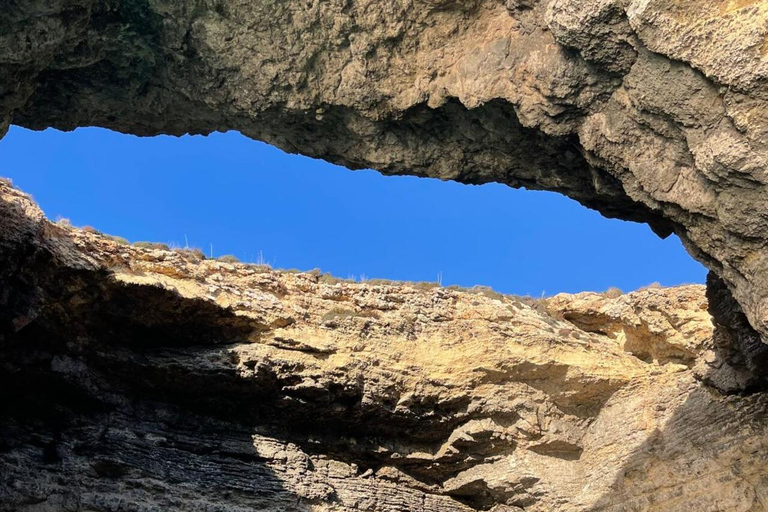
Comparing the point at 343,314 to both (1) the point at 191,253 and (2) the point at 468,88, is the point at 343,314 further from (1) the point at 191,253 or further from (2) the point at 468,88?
(2) the point at 468,88

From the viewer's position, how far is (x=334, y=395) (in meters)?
15.9

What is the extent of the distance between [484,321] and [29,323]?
29.0ft

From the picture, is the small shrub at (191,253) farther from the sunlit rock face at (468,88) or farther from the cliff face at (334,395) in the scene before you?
the sunlit rock face at (468,88)

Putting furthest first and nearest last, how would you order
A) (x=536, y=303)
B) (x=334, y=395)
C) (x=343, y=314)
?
(x=536, y=303) < (x=343, y=314) < (x=334, y=395)

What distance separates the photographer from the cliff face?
547 inches

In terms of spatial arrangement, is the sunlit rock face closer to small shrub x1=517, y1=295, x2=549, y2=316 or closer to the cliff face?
the cliff face

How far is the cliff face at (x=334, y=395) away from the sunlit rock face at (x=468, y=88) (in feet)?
15.4

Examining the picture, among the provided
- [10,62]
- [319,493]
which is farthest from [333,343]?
[10,62]

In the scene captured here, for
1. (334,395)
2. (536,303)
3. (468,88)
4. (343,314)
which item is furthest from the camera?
(536,303)

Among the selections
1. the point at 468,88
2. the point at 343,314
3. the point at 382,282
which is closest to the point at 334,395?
the point at 343,314

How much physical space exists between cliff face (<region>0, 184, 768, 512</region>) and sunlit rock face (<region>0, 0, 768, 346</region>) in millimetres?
4680

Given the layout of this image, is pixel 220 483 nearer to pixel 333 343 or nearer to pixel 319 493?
pixel 319 493

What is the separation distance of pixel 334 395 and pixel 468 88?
8.60 m

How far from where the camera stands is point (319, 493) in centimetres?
1572
